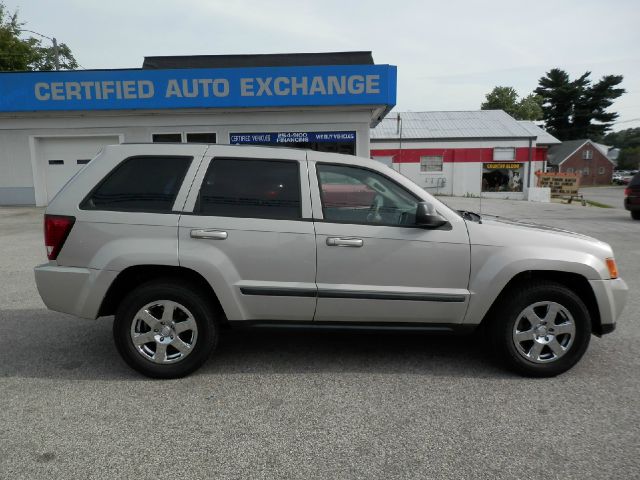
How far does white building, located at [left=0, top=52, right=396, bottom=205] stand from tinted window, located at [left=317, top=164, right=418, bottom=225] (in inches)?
474

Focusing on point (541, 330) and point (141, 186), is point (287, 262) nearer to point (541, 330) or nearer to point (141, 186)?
point (141, 186)

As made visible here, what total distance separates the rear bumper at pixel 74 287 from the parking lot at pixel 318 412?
1.86 feet

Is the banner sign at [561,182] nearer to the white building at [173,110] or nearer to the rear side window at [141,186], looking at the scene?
the white building at [173,110]

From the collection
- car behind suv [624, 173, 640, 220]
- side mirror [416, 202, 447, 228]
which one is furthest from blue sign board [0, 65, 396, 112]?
side mirror [416, 202, 447, 228]

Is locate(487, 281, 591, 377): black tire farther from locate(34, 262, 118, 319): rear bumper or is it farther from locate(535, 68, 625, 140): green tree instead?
locate(535, 68, 625, 140): green tree

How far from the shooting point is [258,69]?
50.5ft

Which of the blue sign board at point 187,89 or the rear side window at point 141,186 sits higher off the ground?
the blue sign board at point 187,89

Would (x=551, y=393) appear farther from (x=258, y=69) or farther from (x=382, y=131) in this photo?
(x=382, y=131)

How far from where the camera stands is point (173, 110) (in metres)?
→ 16.0

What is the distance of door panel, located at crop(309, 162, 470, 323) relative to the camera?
11.9ft

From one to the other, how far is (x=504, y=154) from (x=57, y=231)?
3161 cm

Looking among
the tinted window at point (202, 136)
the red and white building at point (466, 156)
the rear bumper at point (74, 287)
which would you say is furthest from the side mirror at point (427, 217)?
the red and white building at point (466, 156)

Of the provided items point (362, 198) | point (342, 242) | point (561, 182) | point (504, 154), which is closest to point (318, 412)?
point (342, 242)

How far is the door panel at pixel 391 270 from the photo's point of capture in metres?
3.63
